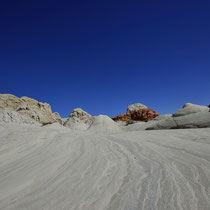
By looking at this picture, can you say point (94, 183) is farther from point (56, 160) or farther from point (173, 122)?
point (173, 122)

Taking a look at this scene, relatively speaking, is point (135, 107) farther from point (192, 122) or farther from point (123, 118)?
point (192, 122)

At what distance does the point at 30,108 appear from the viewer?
10570mm

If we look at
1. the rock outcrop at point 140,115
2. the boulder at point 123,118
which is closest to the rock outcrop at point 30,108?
the boulder at point 123,118

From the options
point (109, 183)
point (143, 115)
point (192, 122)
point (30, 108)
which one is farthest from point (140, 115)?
point (109, 183)

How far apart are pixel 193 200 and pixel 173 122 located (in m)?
5.62

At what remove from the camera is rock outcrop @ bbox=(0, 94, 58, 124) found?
1016 centimetres

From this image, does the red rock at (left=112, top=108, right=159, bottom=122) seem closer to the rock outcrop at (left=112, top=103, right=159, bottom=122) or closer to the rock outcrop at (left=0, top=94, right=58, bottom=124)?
the rock outcrop at (left=112, top=103, right=159, bottom=122)

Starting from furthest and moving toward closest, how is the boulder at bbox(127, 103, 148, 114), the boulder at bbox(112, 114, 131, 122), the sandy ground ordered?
the boulder at bbox(127, 103, 148, 114), the boulder at bbox(112, 114, 131, 122), the sandy ground

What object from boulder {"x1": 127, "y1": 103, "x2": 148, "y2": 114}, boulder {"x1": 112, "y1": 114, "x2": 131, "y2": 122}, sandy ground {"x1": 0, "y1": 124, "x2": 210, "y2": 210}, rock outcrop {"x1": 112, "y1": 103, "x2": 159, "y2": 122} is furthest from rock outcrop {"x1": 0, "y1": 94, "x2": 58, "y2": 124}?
boulder {"x1": 127, "y1": 103, "x2": 148, "y2": 114}

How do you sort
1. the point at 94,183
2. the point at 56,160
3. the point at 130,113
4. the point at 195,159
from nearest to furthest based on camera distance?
the point at 94,183 → the point at 195,159 → the point at 56,160 → the point at 130,113

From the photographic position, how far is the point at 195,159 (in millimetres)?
1487

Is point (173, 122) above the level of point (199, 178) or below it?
above

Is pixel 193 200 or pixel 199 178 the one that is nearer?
pixel 193 200

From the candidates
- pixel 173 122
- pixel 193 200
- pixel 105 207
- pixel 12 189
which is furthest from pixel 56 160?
pixel 173 122
